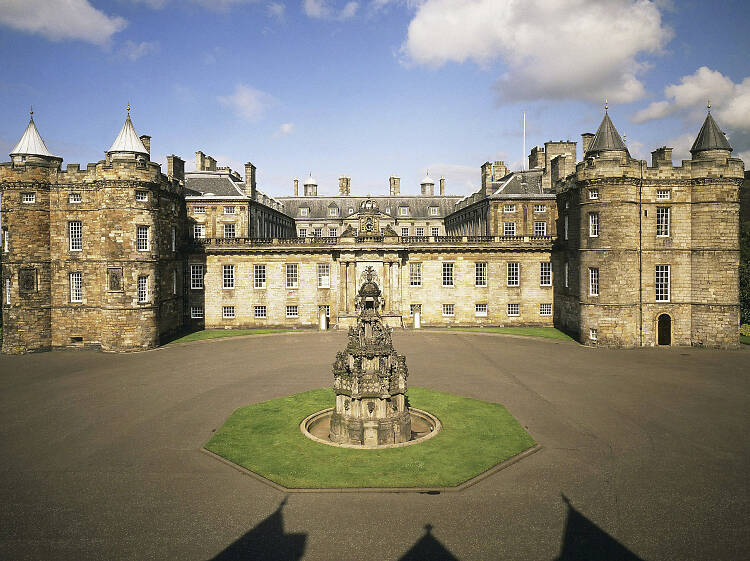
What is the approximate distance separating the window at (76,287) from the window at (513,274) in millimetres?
35403

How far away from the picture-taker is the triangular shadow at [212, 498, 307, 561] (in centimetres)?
977

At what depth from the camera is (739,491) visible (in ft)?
40.9

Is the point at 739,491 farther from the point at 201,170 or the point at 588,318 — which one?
the point at 201,170

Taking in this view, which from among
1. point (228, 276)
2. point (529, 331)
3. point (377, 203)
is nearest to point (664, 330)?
point (529, 331)

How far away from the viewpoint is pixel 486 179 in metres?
51.9

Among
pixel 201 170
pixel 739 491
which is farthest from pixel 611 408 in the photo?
pixel 201 170

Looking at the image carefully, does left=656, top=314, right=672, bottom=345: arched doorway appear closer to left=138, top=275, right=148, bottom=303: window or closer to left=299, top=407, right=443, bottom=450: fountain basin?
left=299, top=407, right=443, bottom=450: fountain basin

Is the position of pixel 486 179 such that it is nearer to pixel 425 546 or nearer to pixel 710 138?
pixel 710 138

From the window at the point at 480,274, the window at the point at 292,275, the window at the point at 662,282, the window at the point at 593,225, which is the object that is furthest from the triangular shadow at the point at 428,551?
the window at the point at 480,274

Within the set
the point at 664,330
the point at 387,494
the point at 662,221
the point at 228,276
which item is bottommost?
the point at 387,494

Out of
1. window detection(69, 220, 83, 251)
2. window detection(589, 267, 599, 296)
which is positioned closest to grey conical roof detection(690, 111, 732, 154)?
window detection(589, 267, 599, 296)

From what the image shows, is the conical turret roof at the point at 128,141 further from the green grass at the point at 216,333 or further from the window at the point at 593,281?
the window at the point at 593,281

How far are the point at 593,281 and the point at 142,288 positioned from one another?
3375 cm

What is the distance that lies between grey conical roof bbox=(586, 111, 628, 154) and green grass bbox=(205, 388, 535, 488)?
2443 cm
